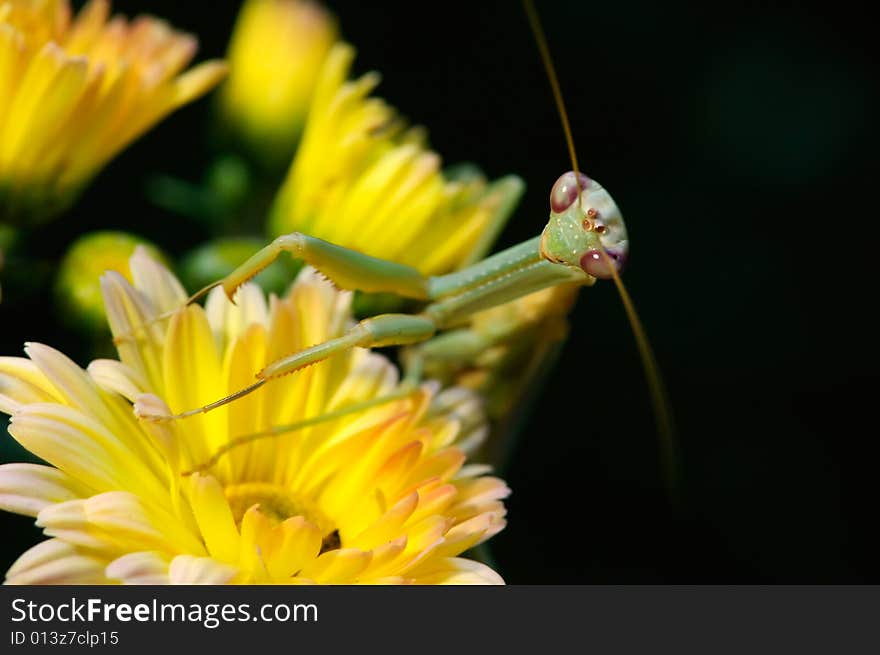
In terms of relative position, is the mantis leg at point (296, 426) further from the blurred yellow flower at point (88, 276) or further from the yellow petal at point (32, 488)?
the blurred yellow flower at point (88, 276)

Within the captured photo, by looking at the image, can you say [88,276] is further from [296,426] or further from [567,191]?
[567,191]

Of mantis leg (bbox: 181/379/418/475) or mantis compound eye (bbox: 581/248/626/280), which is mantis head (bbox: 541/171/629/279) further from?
mantis leg (bbox: 181/379/418/475)

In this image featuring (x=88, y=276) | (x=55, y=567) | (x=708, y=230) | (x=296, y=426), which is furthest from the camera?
(x=708, y=230)

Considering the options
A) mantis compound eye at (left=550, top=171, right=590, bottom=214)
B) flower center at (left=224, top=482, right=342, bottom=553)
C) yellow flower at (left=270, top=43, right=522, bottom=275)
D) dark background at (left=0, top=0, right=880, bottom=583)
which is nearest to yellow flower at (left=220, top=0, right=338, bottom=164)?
yellow flower at (left=270, top=43, right=522, bottom=275)

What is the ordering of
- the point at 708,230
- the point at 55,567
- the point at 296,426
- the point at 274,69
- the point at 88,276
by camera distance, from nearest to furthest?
the point at 55,567
the point at 296,426
the point at 88,276
the point at 274,69
the point at 708,230

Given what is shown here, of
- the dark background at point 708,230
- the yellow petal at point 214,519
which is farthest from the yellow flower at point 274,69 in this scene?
the yellow petal at point 214,519

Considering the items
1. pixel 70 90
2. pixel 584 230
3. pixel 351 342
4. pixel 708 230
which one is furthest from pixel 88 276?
pixel 708 230
